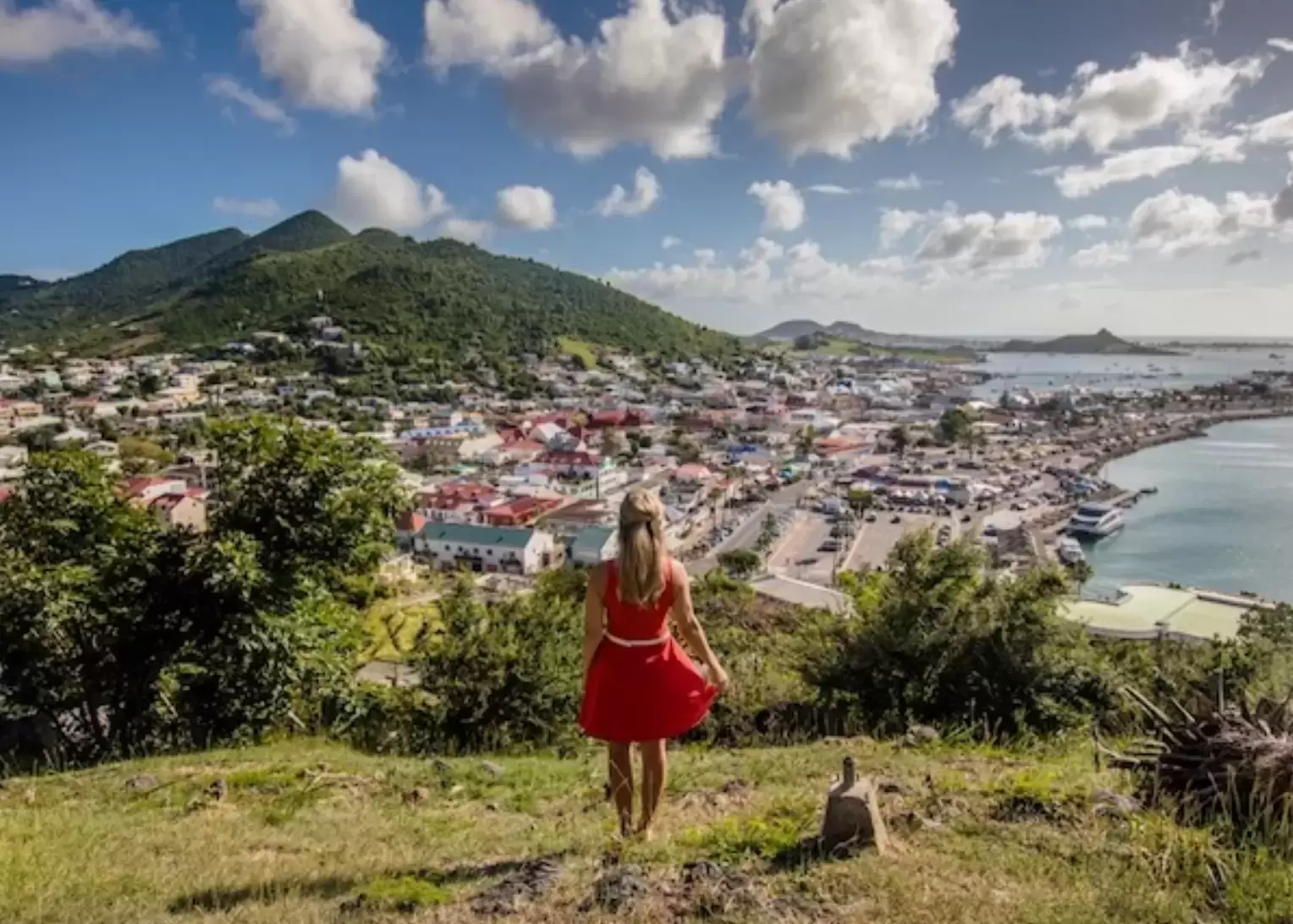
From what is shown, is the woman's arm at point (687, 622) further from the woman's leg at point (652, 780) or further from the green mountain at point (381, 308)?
the green mountain at point (381, 308)

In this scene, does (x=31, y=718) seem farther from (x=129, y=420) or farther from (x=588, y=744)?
(x=129, y=420)

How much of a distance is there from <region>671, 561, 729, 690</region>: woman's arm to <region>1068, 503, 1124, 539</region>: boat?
1472 inches

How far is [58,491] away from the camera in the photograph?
625 centimetres

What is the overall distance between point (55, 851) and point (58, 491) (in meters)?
4.31

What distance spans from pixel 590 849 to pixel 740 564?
25992 millimetres

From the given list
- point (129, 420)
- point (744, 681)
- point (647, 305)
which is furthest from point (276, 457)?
point (647, 305)

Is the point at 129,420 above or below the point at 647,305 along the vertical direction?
below

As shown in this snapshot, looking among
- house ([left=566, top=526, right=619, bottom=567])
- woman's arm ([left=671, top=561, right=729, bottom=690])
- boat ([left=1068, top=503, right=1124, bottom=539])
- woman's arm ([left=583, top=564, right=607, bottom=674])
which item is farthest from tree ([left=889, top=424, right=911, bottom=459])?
woman's arm ([left=583, top=564, right=607, bottom=674])

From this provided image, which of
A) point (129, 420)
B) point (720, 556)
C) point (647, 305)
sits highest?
point (647, 305)

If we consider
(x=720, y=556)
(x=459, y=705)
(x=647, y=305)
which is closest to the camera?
(x=459, y=705)

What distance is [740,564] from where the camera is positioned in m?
28.2

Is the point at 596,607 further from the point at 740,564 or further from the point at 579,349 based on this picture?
the point at 579,349

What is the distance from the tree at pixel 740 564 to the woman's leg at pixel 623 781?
25.1m

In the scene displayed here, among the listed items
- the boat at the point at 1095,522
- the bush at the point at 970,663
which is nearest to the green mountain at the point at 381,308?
the boat at the point at 1095,522
